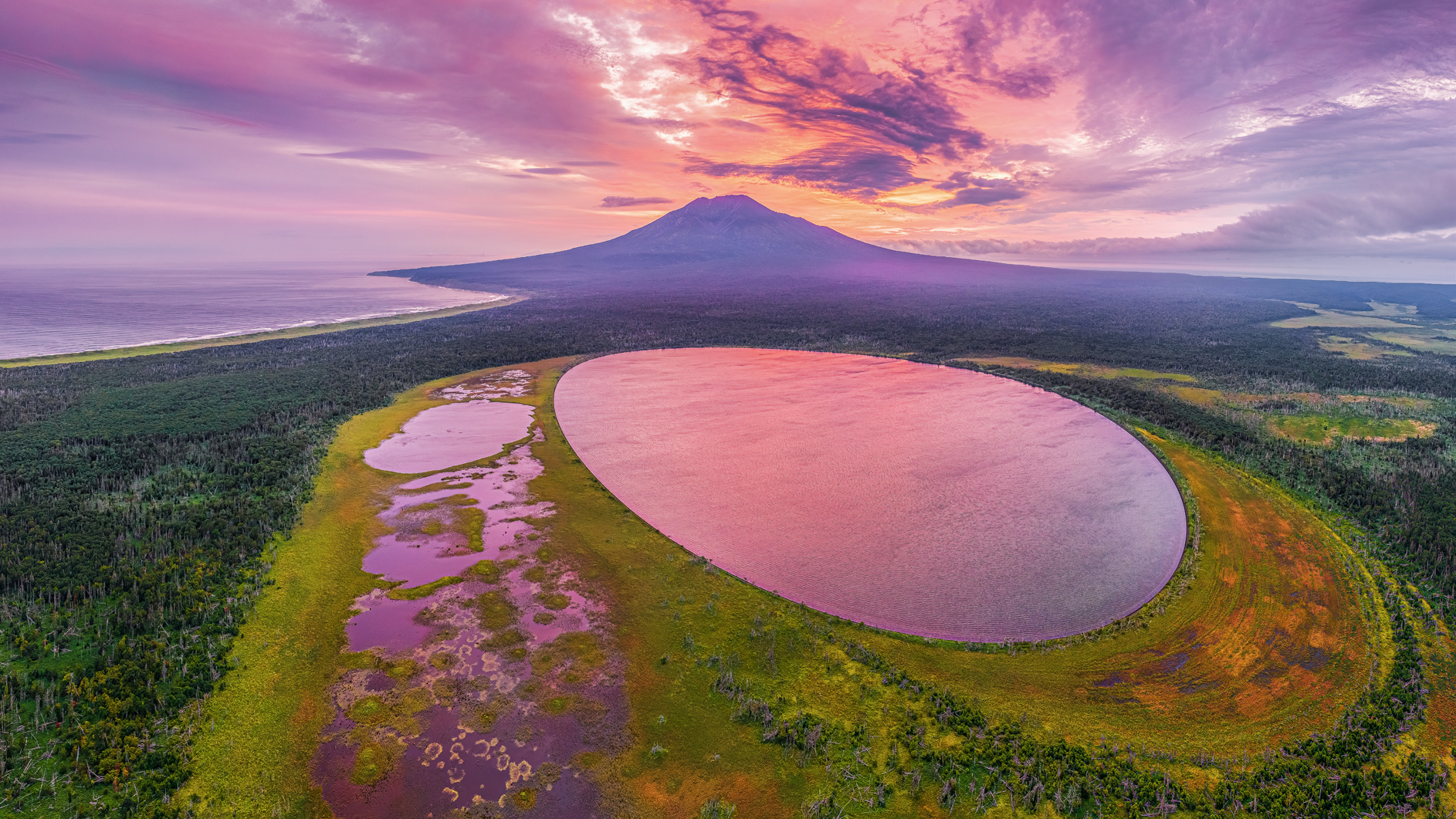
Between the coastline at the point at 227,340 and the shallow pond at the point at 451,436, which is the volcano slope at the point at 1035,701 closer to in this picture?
the shallow pond at the point at 451,436

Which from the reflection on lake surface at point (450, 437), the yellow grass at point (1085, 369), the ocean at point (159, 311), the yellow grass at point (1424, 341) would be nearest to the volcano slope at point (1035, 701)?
the reflection on lake surface at point (450, 437)

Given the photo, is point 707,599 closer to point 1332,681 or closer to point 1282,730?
point 1282,730

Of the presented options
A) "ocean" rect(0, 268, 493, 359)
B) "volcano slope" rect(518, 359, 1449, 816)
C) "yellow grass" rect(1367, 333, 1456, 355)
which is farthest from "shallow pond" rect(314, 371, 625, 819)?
"yellow grass" rect(1367, 333, 1456, 355)

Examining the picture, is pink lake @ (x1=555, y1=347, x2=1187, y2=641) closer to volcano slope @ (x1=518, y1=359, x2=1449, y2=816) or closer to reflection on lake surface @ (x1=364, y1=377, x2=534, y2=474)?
volcano slope @ (x1=518, y1=359, x2=1449, y2=816)

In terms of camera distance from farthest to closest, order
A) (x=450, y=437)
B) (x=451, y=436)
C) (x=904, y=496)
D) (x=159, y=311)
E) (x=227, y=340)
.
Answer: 1. (x=159, y=311)
2. (x=227, y=340)
3. (x=451, y=436)
4. (x=450, y=437)
5. (x=904, y=496)

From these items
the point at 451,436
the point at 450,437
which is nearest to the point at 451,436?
the point at 451,436

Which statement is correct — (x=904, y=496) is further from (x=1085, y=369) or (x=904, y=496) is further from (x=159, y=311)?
(x=159, y=311)
